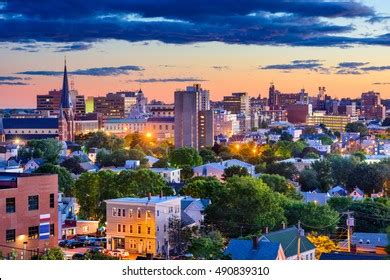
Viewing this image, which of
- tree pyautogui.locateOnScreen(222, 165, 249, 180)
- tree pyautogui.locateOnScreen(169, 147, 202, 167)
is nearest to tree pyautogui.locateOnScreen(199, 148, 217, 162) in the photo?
tree pyautogui.locateOnScreen(169, 147, 202, 167)

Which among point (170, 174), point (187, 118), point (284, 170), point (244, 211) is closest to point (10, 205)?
point (244, 211)

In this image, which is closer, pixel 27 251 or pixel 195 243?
pixel 27 251

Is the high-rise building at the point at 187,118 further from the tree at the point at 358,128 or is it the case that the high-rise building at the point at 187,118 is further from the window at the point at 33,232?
the window at the point at 33,232

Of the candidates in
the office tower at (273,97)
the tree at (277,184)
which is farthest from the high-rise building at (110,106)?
the tree at (277,184)

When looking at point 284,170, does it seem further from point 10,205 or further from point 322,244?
point 10,205

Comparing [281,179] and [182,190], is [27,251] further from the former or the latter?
[281,179]

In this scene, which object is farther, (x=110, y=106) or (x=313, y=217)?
(x=110, y=106)
